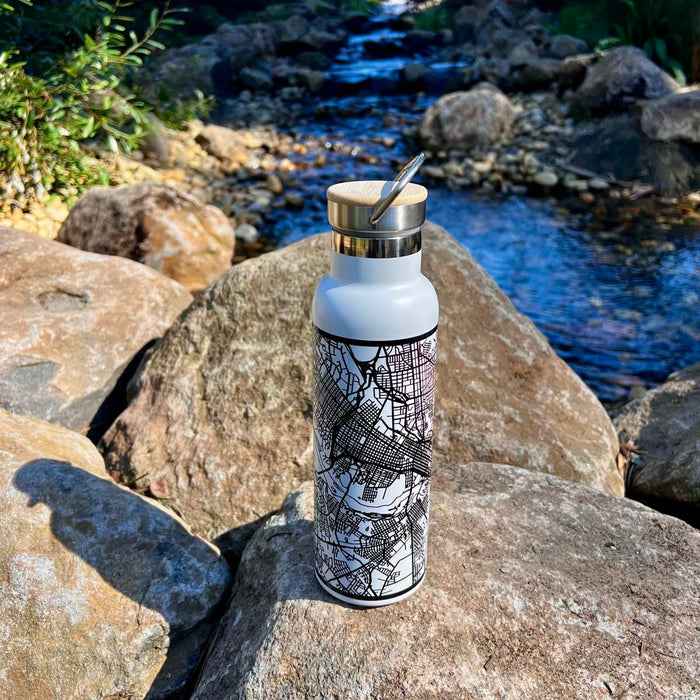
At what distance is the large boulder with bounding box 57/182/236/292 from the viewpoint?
588 cm

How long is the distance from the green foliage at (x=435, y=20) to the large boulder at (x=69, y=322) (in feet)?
70.5

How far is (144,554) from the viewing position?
256 cm

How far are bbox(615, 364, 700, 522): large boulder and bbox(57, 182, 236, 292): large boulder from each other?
143 inches

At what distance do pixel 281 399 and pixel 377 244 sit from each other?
1.48 meters

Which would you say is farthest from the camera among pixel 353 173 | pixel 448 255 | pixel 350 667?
pixel 353 173

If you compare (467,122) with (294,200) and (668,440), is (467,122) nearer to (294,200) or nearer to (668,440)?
(294,200)

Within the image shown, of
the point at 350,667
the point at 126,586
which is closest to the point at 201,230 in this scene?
the point at 126,586

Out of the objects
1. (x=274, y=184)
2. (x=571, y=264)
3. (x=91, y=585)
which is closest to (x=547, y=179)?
(x=571, y=264)

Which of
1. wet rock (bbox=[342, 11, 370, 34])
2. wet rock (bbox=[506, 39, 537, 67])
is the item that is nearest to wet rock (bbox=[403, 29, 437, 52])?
wet rock (bbox=[342, 11, 370, 34])

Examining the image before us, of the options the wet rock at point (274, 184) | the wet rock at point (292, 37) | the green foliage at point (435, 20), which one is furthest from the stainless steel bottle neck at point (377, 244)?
the green foliage at point (435, 20)

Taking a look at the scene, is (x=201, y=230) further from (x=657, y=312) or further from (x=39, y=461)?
(x=657, y=312)

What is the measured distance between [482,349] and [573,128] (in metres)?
9.92

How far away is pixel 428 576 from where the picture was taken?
239cm

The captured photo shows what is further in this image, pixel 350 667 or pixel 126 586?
pixel 126 586
